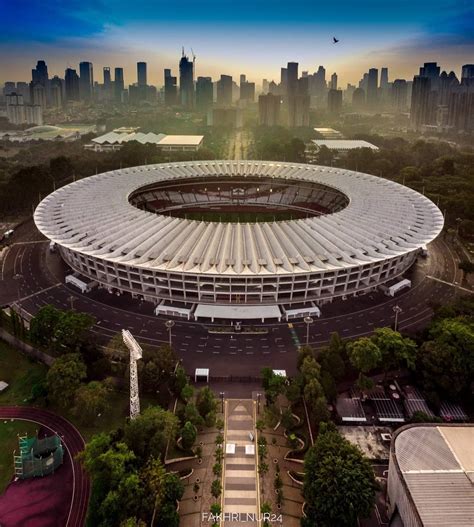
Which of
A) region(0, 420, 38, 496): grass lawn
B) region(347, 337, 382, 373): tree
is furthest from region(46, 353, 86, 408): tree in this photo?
region(347, 337, 382, 373): tree

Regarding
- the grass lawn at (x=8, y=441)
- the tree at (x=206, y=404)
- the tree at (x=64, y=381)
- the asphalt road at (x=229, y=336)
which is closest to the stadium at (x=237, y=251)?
the asphalt road at (x=229, y=336)

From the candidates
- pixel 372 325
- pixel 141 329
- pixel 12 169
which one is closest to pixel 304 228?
pixel 372 325

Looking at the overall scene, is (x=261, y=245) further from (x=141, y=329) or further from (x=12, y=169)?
(x=12, y=169)

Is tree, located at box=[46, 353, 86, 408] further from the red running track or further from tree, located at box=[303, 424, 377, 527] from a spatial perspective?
tree, located at box=[303, 424, 377, 527]

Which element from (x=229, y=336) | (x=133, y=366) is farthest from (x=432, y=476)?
(x=229, y=336)

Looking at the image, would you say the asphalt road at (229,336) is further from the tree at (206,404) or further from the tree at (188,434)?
the tree at (188,434)
